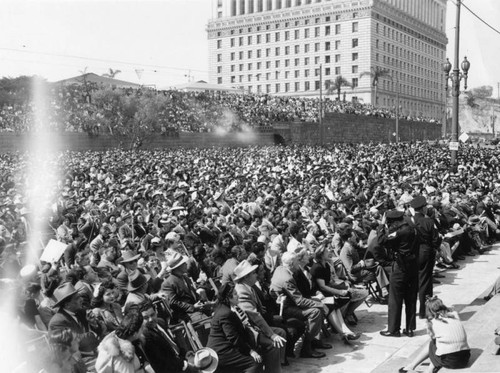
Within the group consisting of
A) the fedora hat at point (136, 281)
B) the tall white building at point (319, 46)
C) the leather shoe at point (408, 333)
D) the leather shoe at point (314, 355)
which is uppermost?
the tall white building at point (319, 46)

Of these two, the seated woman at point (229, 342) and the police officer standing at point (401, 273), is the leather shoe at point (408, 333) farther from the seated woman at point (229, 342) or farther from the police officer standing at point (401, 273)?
the seated woman at point (229, 342)

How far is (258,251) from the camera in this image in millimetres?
9039

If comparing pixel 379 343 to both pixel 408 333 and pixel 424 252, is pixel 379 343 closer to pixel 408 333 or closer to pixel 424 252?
pixel 408 333

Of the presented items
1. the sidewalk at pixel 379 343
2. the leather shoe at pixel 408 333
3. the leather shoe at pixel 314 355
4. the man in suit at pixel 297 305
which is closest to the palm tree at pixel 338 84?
the sidewalk at pixel 379 343

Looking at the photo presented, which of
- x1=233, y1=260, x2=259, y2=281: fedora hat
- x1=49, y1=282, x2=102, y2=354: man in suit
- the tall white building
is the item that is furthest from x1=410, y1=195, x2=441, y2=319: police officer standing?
the tall white building

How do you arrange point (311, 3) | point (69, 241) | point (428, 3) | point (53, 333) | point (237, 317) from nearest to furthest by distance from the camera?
point (53, 333)
point (237, 317)
point (69, 241)
point (311, 3)
point (428, 3)

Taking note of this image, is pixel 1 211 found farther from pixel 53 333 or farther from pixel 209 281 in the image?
pixel 53 333

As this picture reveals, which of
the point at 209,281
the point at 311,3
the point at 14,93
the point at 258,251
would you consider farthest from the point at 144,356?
the point at 311,3

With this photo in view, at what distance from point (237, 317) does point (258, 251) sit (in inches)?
101

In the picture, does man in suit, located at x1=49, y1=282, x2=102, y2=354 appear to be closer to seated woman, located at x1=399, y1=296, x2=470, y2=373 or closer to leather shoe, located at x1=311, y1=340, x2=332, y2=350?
leather shoe, located at x1=311, y1=340, x2=332, y2=350

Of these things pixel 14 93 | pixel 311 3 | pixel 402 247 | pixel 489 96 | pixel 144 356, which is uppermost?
pixel 311 3

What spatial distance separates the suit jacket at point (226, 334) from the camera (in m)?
6.42

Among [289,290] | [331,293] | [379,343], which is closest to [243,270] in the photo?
[289,290]

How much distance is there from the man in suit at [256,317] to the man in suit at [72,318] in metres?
1.64
